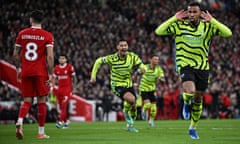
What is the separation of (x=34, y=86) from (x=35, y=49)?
0.81 meters

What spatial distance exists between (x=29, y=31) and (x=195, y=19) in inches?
143

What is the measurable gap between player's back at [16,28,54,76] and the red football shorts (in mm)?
131

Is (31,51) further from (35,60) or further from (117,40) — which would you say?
(117,40)

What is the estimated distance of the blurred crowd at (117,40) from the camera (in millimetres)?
32969

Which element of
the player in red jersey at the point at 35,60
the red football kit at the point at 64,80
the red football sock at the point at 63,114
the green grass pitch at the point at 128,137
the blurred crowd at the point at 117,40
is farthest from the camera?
the blurred crowd at the point at 117,40

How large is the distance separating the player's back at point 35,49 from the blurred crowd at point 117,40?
15.9 m

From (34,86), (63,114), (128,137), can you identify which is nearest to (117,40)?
(63,114)

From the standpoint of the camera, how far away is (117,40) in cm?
3662

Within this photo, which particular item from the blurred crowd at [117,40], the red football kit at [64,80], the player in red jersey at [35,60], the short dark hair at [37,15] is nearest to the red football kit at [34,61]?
the player in red jersey at [35,60]

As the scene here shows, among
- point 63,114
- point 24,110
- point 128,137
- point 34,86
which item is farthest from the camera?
point 63,114

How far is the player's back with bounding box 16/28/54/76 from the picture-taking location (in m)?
14.0

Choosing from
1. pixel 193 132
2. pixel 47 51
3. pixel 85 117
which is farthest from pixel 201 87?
pixel 85 117

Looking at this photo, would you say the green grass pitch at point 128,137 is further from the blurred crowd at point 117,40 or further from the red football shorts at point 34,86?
Result: the blurred crowd at point 117,40

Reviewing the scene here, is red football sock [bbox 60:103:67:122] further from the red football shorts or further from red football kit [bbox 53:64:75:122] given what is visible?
the red football shorts
